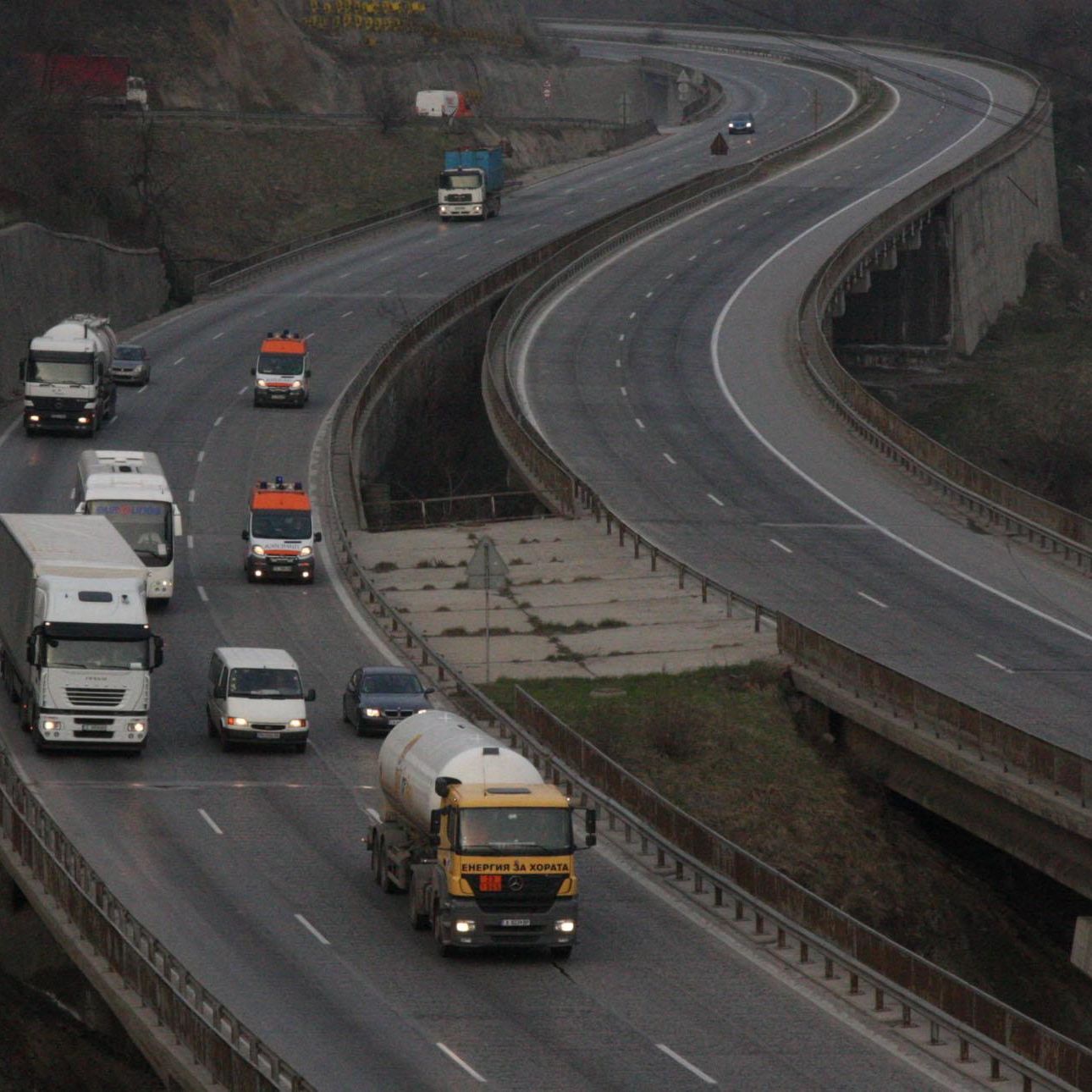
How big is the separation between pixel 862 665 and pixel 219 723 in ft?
43.3

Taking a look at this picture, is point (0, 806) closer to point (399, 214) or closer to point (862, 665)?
point (862, 665)

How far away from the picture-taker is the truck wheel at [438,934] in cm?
2817

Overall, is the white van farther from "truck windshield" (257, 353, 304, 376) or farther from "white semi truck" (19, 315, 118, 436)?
"truck windshield" (257, 353, 304, 376)

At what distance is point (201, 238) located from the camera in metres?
114

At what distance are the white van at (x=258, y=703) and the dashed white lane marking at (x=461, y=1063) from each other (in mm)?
14965

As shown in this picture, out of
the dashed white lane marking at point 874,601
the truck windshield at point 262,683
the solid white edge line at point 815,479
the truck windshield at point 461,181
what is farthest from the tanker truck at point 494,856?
the truck windshield at point 461,181

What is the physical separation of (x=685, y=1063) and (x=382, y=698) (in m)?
17.5

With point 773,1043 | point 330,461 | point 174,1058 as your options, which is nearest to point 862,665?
point 773,1043

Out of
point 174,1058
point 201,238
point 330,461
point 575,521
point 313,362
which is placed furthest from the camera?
point 201,238

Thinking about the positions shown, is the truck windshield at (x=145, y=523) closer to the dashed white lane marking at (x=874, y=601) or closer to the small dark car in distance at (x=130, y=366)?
the dashed white lane marking at (x=874, y=601)

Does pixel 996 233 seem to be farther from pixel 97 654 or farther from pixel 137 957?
pixel 137 957

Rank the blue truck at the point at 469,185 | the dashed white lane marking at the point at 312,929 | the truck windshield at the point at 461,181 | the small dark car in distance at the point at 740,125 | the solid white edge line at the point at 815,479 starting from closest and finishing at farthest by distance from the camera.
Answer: the dashed white lane marking at the point at 312,929, the solid white edge line at the point at 815,479, the blue truck at the point at 469,185, the truck windshield at the point at 461,181, the small dark car in distance at the point at 740,125

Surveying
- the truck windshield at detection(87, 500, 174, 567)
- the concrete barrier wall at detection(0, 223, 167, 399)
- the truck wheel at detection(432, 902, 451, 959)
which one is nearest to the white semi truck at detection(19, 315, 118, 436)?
the concrete barrier wall at detection(0, 223, 167, 399)

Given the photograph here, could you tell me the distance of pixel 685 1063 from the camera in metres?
24.7
